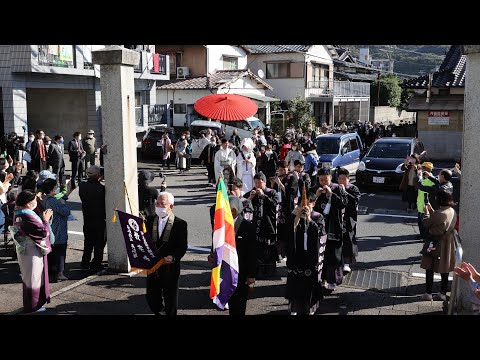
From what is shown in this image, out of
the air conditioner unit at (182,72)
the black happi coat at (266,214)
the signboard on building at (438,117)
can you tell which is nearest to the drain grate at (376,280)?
the black happi coat at (266,214)

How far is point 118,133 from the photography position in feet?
26.0

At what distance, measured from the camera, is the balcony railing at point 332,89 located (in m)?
38.8

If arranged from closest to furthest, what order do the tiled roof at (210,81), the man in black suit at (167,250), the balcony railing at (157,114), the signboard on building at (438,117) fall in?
1. the man in black suit at (167,250)
2. the signboard on building at (438,117)
3. the balcony railing at (157,114)
4. the tiled roof at (210,81)

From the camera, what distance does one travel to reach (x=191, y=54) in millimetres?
32688

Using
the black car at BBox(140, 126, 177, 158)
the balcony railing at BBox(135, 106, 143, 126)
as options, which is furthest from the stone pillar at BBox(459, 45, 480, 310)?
the balcony railing at BBox(135, 106, 143, 126)

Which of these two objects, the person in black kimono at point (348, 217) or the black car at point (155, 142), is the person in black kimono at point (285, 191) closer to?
the person in black kimono at point (348, 217)

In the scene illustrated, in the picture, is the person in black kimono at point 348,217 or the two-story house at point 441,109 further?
the two-story house at point 441,109

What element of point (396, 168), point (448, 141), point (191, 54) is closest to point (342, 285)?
point (396, 168)

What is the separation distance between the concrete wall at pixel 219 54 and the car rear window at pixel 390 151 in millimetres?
16898

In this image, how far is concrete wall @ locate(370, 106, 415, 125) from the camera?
4378cm

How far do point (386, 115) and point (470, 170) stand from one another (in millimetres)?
42495

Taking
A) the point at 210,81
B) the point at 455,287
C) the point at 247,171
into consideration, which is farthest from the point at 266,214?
the point at 210,81
